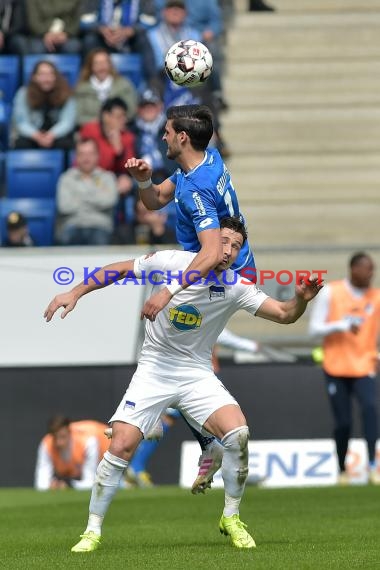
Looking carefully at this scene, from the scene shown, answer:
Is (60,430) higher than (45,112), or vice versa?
(45,112)

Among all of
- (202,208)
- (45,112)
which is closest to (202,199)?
(202,208)

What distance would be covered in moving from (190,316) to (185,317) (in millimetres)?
30

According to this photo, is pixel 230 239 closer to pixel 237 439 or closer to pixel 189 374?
pixel 189 374

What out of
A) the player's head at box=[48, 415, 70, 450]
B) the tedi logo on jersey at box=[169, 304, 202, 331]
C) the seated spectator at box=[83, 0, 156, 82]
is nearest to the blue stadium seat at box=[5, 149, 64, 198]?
the seated spectator at box=[83, 0, 156, 82]

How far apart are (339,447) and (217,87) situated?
7.27m

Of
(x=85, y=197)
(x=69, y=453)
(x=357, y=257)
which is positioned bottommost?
(x=69, y=453)

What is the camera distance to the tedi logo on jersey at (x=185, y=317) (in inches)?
346

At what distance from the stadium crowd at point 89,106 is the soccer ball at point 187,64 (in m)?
7.95

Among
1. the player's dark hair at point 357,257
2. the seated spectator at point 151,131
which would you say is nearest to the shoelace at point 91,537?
the player's dark hair at point 357,257

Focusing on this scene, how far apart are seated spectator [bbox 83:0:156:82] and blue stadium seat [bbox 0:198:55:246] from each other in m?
2.86

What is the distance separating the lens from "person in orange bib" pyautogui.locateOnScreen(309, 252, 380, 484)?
14891 mm

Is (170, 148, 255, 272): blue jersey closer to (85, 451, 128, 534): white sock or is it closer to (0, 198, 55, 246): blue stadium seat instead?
(85, 451, 128, 534): white sock

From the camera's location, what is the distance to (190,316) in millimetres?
8797

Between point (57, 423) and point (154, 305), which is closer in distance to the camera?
point (154, 305)
